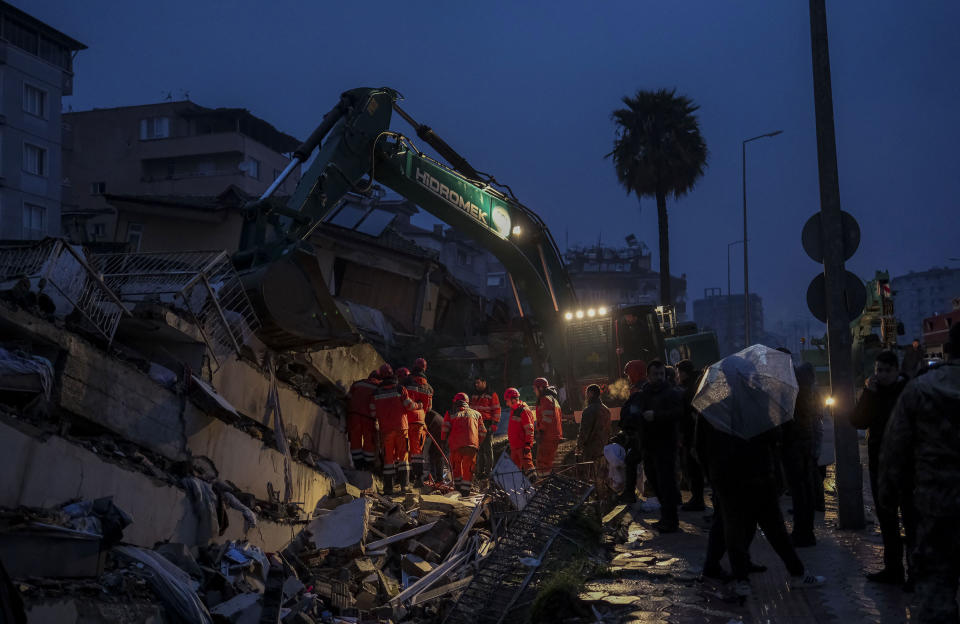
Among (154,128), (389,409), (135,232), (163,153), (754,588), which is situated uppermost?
(154,128)

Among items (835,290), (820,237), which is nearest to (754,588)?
(835,290)

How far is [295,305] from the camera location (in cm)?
1111

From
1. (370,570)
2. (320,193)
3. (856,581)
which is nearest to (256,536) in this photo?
(370,570)

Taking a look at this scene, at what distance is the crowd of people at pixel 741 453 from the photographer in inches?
192

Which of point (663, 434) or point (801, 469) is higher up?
point (663, 434)

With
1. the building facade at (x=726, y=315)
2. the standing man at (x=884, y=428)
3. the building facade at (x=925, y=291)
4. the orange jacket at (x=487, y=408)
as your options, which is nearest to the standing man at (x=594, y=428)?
the orange jacket at (x=487, y=408)

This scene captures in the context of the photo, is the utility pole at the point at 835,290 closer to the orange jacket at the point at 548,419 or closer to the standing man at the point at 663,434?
the standing man at the point at 663,434

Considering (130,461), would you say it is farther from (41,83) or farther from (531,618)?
(41,83)

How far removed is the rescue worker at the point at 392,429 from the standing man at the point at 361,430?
229 millimetres

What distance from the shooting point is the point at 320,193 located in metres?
11.9

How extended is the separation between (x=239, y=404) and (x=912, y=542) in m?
7.46

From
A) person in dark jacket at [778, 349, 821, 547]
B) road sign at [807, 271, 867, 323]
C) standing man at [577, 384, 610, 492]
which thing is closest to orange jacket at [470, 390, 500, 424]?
standing man at [577, 384, 610, 492]

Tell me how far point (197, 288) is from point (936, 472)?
25.0 feet

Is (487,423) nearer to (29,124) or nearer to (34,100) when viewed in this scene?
(29,124)
